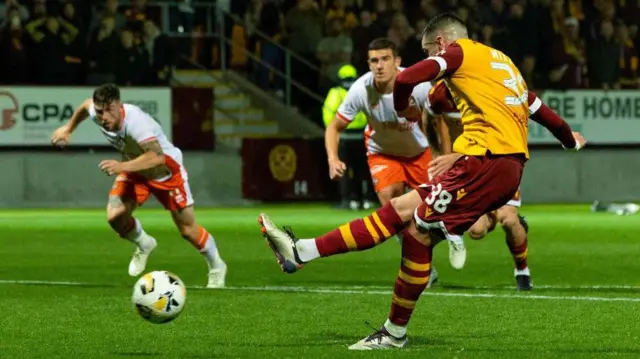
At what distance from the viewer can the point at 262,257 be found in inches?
611

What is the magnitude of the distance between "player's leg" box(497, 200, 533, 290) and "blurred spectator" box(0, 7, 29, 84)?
14.1m

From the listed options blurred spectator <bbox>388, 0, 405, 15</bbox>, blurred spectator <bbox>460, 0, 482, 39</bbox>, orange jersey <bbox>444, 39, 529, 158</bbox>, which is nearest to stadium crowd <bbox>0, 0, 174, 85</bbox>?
blurred spectator <bbox>388, 0, 405, 15</bbox>

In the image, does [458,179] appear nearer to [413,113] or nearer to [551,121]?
[551,121]

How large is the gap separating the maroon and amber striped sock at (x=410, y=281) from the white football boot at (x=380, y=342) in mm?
87

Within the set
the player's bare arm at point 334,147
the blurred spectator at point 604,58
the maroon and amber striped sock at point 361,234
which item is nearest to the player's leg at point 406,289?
the maroon and amber striped sock at point 361,234

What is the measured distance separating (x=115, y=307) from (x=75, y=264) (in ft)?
13.9

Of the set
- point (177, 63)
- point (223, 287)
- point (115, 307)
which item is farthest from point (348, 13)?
point (115, 307)

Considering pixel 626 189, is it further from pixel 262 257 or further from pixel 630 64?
pixel 262 257

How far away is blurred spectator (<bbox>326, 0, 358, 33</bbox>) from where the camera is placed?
27.6 metres

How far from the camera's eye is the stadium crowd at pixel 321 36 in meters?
24.8

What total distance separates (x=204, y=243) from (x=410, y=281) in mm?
4793

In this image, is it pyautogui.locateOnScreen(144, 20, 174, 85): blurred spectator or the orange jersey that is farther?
pyautogui.locateOnScreen(144, 20, 174, 85): blurred spectator

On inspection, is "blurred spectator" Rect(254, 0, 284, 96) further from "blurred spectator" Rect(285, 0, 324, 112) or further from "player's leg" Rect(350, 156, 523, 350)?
"player's leg" Rect(350, 156, 523, 350)

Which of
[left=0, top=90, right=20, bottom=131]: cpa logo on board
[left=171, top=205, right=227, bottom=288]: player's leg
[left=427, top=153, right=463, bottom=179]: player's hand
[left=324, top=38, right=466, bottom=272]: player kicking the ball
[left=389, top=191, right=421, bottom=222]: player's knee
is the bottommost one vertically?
[left=0, top=90, right=20, bottom=131]: cpa logo on board
